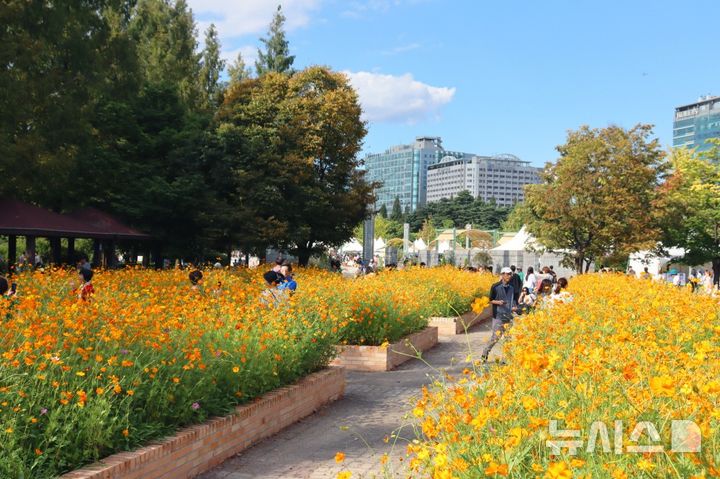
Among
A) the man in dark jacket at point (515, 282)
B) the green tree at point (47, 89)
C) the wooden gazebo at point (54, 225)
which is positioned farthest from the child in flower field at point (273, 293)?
the green tree at point (47, 89)

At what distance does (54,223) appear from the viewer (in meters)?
20.3

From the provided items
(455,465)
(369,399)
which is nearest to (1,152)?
(369,399)

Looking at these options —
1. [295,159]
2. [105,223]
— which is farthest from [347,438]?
[295,159]

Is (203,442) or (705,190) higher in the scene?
(705,190)

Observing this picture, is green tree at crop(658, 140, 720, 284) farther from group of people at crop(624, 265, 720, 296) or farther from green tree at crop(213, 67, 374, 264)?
green tree at crop(213, 67, 374, 264)

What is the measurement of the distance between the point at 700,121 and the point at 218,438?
211 m

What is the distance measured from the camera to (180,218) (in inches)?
974

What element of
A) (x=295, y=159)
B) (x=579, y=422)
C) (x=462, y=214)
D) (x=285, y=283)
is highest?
(x=462, y=214)

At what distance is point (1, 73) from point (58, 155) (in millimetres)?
3125

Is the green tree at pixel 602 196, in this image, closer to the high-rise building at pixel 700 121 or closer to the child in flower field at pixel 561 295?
the child in flower field at pixel 561 295

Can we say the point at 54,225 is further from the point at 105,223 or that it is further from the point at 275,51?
the point at 275,51

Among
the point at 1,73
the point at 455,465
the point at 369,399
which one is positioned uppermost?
the point at 1,73

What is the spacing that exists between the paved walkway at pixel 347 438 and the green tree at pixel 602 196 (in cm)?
1930

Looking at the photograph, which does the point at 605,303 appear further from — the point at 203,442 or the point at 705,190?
the point at 705,190
